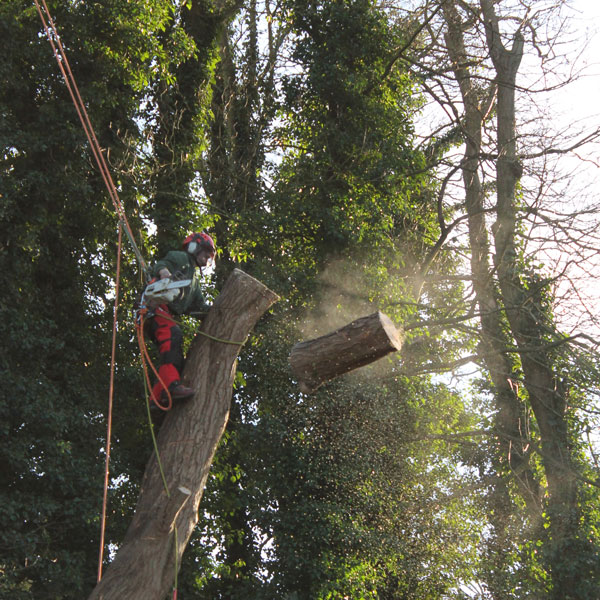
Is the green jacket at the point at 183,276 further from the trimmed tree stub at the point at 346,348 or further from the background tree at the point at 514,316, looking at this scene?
the background tree at the point at 514,316

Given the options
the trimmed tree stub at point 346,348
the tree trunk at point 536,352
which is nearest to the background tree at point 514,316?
the tree trunk at point 536,352

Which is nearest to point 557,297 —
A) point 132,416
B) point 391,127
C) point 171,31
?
point 391,127

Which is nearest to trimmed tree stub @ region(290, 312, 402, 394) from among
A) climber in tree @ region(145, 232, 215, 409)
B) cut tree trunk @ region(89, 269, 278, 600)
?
cut tree trunk @ region(89, 269, 278, 600)

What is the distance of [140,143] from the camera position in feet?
34.3

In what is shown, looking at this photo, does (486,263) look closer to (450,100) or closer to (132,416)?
(450,100)

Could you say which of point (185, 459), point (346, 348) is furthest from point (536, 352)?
point (185, 459)

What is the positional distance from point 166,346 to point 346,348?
1180 mm

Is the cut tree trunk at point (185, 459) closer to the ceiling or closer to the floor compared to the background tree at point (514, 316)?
closer to the floor

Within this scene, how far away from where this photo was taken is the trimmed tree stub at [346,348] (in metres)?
4.74

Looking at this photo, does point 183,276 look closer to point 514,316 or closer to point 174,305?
point 174,305

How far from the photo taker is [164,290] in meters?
4.57

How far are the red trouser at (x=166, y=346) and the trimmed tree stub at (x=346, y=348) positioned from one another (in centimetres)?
84

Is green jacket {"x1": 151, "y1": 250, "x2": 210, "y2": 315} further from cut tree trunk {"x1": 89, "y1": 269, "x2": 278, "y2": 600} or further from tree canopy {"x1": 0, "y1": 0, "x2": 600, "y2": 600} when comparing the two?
tree canopy {"x1": 0, "y1": 0, "x2": 600, "y2": 600}

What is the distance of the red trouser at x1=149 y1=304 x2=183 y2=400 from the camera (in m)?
4.38
